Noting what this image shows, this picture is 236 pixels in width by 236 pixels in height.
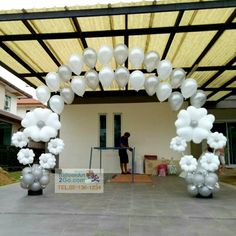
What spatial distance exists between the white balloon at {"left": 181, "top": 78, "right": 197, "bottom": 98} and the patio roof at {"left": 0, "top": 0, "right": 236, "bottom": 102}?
96 cm

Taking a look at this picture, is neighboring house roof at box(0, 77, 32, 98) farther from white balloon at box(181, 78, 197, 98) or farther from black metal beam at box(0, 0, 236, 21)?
white balloon at box(181, 78, 197, 98)

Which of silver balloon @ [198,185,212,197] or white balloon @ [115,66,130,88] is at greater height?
white balloon @ [115,66,130,88]

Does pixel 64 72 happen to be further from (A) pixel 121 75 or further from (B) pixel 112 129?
(B) pixel 112 129

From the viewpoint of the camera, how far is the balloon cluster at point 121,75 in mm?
5367

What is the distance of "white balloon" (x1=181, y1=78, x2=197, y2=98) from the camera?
5.53 meters

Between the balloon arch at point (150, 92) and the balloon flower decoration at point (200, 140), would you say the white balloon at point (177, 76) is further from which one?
the balloon flower decoration at point (200, 140)

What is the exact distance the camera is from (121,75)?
215 inches

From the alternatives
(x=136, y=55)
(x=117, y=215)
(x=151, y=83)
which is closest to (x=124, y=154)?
(x=151, y=83)

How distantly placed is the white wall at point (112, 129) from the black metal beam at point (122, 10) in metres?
6.85

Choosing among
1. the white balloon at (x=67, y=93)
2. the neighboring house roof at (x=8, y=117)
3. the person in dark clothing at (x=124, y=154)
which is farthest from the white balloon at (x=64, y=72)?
the neighboring house roof at (x=8, y=117)

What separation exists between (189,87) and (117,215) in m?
2.88

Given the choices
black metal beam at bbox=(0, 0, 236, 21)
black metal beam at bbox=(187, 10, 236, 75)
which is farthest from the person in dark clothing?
black metal beam at bbox=(0, 0, 236, 21)

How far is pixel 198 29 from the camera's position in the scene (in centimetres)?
556

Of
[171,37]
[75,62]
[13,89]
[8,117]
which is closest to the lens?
[75,62]
